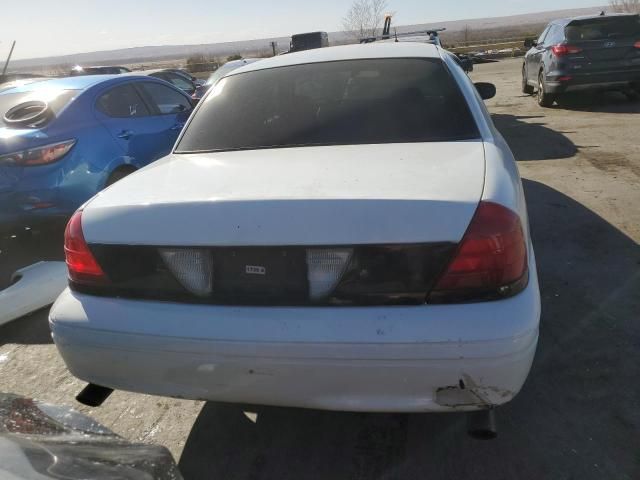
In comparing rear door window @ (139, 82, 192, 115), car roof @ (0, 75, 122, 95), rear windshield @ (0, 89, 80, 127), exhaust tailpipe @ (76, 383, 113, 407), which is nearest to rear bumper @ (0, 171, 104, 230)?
rear windshield @ (0, 89, 80, 127)

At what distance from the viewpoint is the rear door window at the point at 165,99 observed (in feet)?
20.0

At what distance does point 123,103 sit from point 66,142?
108cm

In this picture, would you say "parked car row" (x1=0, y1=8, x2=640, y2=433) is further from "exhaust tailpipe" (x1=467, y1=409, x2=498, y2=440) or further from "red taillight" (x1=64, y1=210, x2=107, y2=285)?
"exhaust tailpipe" (x1=467, y1=409, x2=498, y2=440)

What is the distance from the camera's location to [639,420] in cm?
233

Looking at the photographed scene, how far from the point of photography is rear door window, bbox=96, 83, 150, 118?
209 inches

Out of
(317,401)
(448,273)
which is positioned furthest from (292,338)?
(448,273)

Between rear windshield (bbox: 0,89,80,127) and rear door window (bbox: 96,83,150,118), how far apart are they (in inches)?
10.8

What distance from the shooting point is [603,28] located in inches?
393

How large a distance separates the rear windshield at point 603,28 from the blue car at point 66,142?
8.11m

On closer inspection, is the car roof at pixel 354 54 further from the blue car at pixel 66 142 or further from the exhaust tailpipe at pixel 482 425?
the blue car at pixel 66 142

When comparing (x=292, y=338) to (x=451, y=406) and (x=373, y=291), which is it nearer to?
(x=373, y=291)

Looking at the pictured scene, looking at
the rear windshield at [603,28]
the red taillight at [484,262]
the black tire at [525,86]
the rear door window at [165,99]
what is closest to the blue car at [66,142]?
the rear door window at [165,99]

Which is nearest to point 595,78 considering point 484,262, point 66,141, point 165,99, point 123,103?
point 165,99

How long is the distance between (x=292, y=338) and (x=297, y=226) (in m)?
0.36
